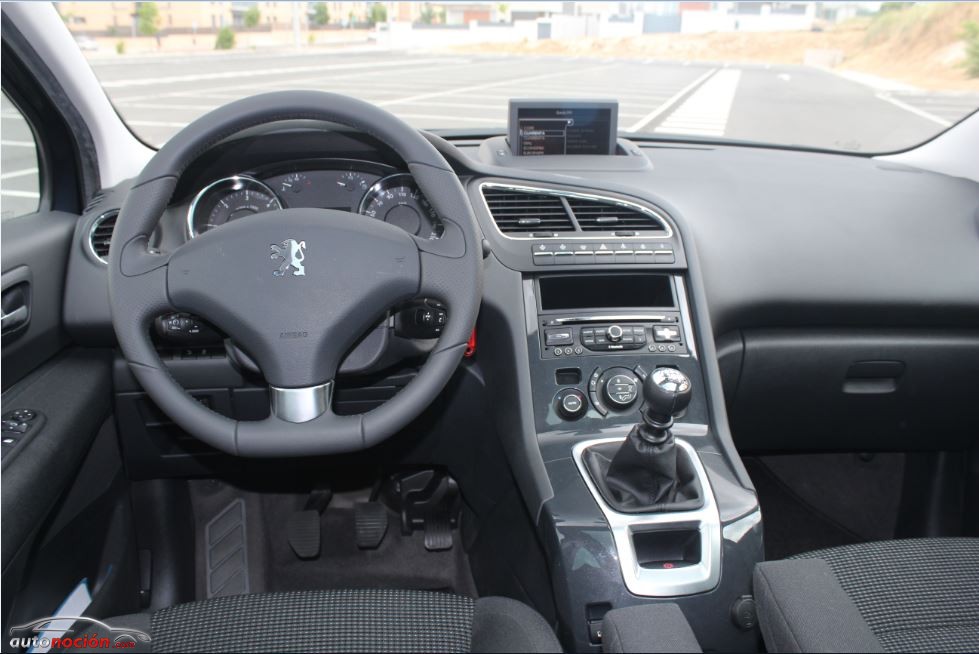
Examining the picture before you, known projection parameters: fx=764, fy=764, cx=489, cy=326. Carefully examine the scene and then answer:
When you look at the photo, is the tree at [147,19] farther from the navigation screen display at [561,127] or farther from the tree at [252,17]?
the navigation screen display at [561,127]

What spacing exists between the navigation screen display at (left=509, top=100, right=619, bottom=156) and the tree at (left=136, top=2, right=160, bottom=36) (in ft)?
4.84

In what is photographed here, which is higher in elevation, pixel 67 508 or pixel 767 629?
pixel 767 629

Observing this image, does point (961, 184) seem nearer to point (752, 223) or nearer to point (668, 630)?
point (752, 223)

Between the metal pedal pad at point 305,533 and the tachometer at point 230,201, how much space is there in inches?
43.2

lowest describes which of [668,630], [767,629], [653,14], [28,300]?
[767,629]

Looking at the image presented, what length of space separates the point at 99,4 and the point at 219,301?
1409 millimetres

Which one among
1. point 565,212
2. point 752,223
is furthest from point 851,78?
point 565,212

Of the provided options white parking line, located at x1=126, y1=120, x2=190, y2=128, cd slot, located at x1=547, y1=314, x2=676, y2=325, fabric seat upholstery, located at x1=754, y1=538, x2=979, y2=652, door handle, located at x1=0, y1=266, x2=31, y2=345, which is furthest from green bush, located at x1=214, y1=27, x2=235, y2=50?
fabric seat upholstery, located at x1=754, y1=538, x2=979, y2=652

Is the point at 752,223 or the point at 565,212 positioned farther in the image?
the point at 752,223

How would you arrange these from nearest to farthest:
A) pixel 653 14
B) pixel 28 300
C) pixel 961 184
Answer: pixel 28 300, pixel 961 184, pixel 653 14

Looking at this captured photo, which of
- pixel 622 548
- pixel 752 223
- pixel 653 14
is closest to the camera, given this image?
pixel 622 548

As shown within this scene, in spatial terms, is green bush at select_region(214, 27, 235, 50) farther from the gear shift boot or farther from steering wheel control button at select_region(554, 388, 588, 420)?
the gear shift boot

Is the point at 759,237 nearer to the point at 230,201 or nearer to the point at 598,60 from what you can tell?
the point at 230,201

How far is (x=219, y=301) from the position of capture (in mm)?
1291
